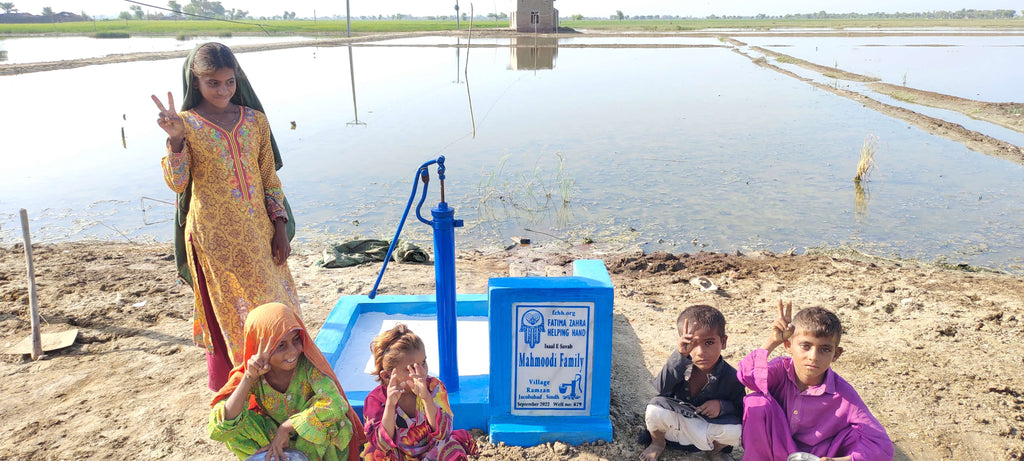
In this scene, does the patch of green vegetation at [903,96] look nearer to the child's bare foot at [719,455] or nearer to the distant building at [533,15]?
the child's bare foot at [719,455]

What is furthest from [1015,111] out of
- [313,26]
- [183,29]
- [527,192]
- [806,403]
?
[313,26]

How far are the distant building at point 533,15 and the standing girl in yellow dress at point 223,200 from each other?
156 feet

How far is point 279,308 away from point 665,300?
11.1 ft

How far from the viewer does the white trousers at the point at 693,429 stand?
2875 millimetres

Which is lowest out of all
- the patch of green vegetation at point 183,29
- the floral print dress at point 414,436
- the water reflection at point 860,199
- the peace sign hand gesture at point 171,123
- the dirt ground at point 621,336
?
the dirt ground at point 621,336

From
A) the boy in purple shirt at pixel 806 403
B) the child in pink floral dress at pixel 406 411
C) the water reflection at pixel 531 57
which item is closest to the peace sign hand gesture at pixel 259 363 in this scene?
the child in pink floral dress at pixel 406 411

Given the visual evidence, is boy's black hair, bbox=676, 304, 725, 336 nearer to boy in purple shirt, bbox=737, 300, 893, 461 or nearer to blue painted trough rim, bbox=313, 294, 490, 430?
boy in purple shirt, bbox=737, 300, 893, 461

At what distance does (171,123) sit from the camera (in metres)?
2.69

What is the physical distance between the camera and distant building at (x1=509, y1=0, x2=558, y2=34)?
4922 centimetres

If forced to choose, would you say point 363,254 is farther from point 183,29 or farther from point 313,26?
point 313,26

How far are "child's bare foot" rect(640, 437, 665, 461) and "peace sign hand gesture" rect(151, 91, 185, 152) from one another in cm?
244

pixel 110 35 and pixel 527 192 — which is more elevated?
pixel 110 35

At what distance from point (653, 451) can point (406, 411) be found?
1169 millimetres

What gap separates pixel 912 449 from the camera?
3090 millimetres
